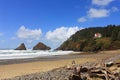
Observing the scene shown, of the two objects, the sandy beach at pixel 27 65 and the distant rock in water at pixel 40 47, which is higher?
the distant rock in water at pixel 40 47

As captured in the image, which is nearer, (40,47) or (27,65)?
(27,65)

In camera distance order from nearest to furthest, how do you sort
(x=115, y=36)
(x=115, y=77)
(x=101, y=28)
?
(x=115, y=77) < (x=115, y=36) < (x=101, y=28)

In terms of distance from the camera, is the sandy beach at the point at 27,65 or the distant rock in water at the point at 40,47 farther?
the distant rock in water at the point at 40,47

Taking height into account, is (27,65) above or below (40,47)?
below

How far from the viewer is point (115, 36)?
93.2 m

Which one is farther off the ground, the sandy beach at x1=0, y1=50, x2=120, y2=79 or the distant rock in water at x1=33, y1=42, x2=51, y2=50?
the distant rock in water at x1=33, y1=42, x2=51, y2=50

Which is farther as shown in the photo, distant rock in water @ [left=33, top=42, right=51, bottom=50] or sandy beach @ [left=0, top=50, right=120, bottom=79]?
distant rock in water @ [left=33, top=42, right=51, bottom=50]

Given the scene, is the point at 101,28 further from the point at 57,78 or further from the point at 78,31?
the point at 57,78

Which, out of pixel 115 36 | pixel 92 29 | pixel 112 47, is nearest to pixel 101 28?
pixel 92 29

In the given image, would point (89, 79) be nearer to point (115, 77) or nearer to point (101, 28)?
point (115, 77)

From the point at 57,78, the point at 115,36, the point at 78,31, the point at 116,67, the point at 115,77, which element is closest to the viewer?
the point at 115,77

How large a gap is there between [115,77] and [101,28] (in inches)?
5002

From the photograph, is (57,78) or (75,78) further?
(57,78)

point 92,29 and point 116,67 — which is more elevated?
point 92,29
